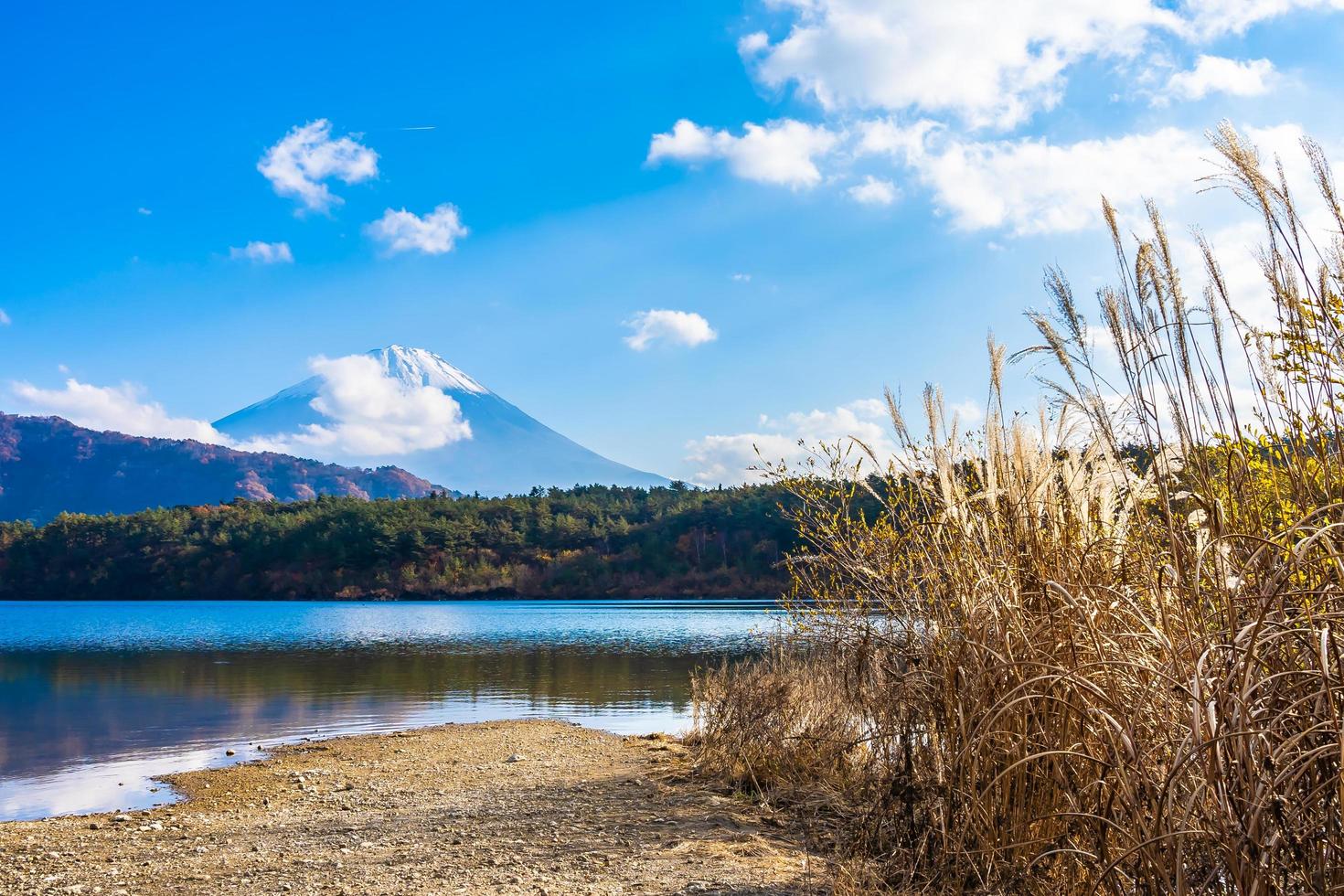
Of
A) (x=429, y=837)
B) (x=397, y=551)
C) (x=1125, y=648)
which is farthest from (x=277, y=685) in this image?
(x=397, y=551)

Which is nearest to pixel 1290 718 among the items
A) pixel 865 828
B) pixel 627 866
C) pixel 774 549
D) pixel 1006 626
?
pixel 1006 626

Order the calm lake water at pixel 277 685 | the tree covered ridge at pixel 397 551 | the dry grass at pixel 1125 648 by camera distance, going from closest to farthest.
→ the dry grass at pixel 1125 648 → the calm lake water at pixel 277 685 → the tree covered ridge at pixel 397 551

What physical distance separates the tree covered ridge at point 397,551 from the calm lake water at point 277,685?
27.0 metres

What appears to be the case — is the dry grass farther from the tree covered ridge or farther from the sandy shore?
the tree covered ridge

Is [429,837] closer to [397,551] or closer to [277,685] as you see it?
[277,685]

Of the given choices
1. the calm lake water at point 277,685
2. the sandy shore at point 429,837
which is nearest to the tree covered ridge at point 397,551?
the calm lake water at point 277,685

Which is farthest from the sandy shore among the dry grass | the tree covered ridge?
the tree covered ridge

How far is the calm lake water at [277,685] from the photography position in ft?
43.3

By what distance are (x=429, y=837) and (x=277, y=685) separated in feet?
56.1

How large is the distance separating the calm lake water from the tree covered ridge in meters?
27.0

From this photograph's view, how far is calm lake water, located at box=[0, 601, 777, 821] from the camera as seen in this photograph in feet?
43.3

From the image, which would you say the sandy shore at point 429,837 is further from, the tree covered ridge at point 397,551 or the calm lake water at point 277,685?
the tree covered ridge at point 397,551

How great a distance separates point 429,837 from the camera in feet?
23.8

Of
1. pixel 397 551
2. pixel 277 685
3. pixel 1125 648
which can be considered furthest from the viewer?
pixel 397 551
